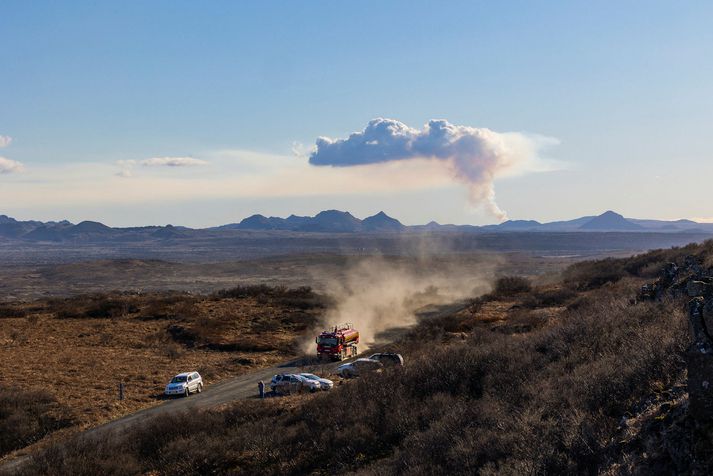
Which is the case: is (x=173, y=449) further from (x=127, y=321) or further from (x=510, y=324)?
(x=127, y=321)

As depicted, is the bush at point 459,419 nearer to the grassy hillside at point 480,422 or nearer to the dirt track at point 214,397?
the grassy hillside at point 480,422

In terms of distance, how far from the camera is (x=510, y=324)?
119ft

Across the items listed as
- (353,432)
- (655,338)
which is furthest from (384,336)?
(655,338)

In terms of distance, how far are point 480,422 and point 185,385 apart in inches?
842

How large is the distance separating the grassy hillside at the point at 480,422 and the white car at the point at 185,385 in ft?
30.9

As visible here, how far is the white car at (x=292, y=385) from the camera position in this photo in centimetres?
→ 2705

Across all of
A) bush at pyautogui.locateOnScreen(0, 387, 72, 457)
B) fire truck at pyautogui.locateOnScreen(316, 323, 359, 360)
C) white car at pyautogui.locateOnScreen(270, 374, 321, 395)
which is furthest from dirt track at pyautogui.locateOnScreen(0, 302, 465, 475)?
bush at pyautogui.locateOnScreen(0, 387, 72, 457)

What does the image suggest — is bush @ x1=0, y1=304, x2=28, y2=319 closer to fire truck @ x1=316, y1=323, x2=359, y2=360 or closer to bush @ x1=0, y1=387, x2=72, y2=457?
bush @ x1=0, y1=387, x2=72, y2=457

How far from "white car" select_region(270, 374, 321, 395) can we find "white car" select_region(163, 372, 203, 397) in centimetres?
506

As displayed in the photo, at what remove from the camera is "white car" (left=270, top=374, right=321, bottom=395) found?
88.7ft

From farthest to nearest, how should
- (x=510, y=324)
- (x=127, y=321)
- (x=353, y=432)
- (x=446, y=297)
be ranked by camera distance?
1. (x=446, y=297)
2. (x=127, y=321)
3. (x=510, y=324)
4. (x=353, y=432)

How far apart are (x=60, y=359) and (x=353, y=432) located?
29108 mm

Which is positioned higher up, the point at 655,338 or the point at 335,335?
the point at 655,338

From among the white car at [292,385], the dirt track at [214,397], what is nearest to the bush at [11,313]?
the dirt track at [214,397]
